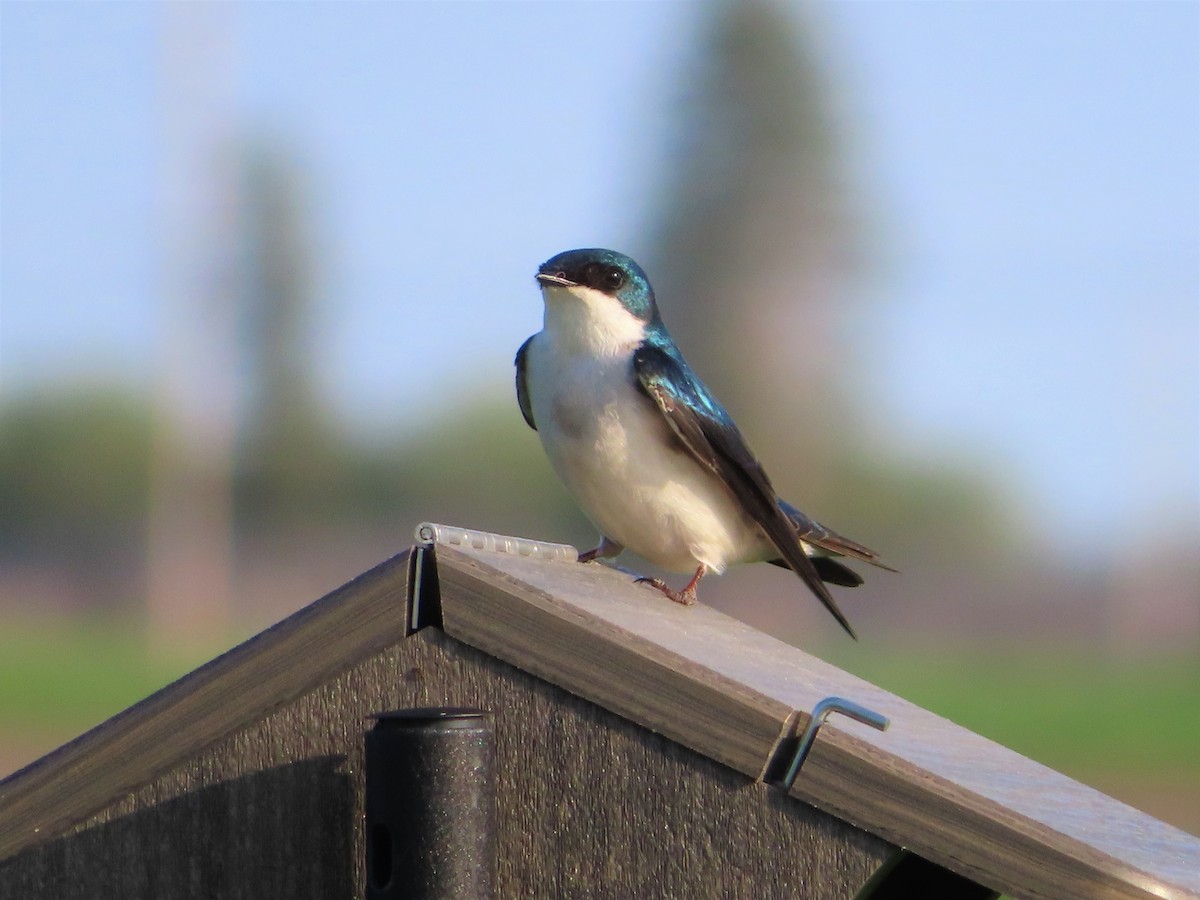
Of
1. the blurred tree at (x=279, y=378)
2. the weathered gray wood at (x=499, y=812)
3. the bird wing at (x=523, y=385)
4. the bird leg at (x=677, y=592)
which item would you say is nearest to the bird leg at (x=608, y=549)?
the bird wing at (x=523, y=385)

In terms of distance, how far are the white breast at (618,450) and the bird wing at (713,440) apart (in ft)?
0.10

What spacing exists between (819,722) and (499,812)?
0.39 meters

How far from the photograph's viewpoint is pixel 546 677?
202cm

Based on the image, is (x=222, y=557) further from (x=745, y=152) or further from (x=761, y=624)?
(x=745, y=152)

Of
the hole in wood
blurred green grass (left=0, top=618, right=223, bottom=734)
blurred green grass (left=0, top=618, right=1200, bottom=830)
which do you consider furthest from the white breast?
blurred green grass (left=0, top=618, right=223, bottom=734)

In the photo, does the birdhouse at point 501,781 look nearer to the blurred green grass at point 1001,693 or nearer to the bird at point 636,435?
the bird at point 636,435

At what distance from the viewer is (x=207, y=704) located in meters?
2.07

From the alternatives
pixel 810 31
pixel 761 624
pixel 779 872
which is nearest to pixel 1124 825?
pixel 779 872

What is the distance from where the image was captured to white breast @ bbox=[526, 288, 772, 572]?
3449 millimetres

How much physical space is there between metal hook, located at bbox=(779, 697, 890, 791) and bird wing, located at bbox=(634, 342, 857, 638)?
4.70 ft

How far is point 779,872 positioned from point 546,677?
33cm

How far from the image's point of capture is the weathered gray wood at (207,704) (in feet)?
6.72

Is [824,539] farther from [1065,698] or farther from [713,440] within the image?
[1065,698]

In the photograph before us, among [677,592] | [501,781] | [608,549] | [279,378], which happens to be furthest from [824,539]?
[279,378]
